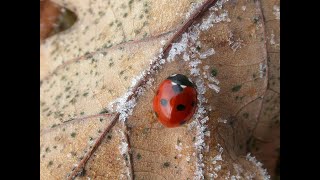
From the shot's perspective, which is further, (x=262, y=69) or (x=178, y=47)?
(x=262, y=69)

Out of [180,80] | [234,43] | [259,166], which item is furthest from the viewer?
[259,166]

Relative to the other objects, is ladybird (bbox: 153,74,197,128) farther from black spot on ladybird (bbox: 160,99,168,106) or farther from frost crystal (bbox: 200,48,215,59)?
frost crystal (bbox: 200,48,215,59)

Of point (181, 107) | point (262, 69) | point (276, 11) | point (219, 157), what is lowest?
point (219, 157)

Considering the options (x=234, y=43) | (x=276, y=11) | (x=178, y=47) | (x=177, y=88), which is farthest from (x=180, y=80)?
(x=276, y=11)

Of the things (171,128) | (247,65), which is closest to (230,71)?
(247,65)

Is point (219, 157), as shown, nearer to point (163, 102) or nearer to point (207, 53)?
point (163, 102)

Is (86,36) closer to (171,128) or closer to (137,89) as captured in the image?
(137,89)

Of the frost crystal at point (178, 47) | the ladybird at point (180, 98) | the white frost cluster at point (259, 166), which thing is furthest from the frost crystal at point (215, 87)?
the white frost cluster at point (259, 166)

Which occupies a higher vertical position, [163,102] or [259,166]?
[163,102]
